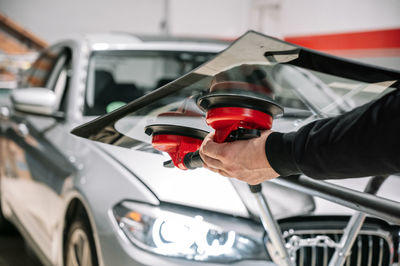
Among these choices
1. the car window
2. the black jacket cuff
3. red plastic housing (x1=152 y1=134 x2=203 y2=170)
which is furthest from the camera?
the car window

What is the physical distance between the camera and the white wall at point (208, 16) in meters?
6.27

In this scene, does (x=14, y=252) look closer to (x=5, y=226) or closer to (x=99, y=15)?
(x=5, y=226)

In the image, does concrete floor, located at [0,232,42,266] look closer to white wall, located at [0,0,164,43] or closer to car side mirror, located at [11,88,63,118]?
car side mirror, located at [11,88,63,118]

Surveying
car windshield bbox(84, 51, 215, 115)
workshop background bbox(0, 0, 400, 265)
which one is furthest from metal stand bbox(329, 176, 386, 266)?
workshop background bbox(0, 0, 400, 265)

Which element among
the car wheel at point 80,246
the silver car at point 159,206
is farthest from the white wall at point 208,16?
the car wheel at point 80,246

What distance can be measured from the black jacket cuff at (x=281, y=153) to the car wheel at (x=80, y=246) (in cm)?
105

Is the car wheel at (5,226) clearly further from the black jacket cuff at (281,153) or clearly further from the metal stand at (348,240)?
the black jacket cuff at (281,153)

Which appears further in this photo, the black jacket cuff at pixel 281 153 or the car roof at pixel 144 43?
the car roof at pixel 144 43

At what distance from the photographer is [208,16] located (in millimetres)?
9648

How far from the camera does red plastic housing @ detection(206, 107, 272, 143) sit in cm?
87

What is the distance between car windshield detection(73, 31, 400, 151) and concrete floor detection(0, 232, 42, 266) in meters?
2.22

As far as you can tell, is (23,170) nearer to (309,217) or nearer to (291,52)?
(309,217)

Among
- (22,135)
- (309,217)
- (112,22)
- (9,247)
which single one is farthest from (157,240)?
(112,22)

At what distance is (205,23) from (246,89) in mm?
9022
